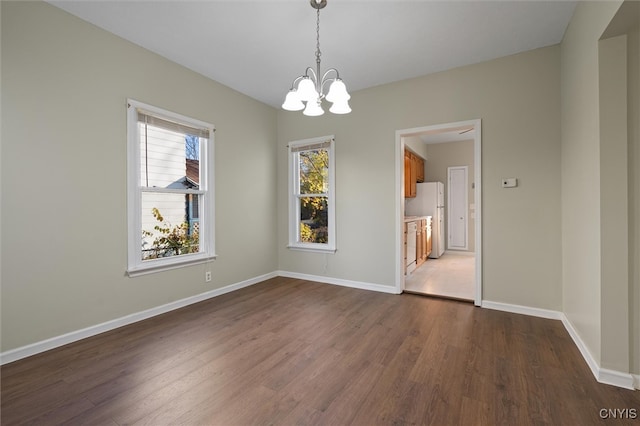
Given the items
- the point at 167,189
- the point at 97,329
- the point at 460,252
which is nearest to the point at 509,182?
the point at 167,189

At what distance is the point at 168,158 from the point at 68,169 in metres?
1.00

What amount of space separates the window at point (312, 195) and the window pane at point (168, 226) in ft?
5.49

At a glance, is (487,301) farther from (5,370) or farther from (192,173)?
(5,370)

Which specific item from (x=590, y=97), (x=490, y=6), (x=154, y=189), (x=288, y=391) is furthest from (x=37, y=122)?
(x=590, y=97)

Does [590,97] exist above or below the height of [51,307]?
above

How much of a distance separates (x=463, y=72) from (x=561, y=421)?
351 centimetres

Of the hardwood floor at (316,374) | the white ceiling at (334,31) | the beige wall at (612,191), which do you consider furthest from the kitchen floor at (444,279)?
the white ceiling at (334,31)

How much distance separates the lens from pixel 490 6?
240 cm

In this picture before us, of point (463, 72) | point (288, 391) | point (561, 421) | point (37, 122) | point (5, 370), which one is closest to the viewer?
point (561, 421)

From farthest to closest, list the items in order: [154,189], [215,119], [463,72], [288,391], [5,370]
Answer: [215,119] → [463,72] → [154,189] → [5,370] → [288,391]

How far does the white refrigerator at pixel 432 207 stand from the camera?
661cm

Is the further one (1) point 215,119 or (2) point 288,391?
(1) point 215,119

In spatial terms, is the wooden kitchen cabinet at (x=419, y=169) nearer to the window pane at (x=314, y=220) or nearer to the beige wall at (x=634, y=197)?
the window pane at (x=314, y=220)

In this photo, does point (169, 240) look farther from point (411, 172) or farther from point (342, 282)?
point (411, 172)
